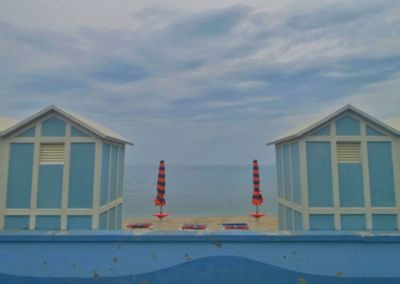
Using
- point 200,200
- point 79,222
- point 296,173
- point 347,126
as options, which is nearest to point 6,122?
point 79,222

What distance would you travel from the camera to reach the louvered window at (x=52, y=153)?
5773 millimetres

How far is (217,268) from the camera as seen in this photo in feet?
13.2

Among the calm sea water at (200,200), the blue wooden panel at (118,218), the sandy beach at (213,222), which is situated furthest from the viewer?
the calm sea water at (200,200)

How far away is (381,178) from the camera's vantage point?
5.90 meters

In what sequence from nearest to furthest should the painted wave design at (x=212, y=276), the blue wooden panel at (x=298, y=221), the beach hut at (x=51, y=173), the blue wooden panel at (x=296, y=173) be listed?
the painted wave design at (x=212, y=276), the beach hut at (x=51, y=173), the blue wooden panel at (x=298, y=221), the blue wooden panel at (x=296, y=173)

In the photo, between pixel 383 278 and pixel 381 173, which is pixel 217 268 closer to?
pixel 383 278

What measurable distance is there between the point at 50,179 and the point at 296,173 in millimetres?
5051

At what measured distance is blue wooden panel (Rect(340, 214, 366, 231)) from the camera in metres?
5.85

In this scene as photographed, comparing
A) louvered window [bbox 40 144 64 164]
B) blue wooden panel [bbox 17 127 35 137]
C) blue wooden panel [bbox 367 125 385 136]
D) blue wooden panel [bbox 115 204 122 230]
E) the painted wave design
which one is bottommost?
the painted wave design

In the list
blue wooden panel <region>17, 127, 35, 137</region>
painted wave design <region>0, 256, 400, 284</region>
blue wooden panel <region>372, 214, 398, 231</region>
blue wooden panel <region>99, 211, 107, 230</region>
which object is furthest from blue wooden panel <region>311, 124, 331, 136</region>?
blue wooden panel <region>17, 127, 35, 137</region>

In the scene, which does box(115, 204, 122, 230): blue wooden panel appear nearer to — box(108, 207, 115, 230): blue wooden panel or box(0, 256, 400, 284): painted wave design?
box(108, 207, 115, 230): blue wooden panel

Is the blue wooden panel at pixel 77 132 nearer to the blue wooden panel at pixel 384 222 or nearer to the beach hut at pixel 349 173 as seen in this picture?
the beach hut at pixel 349 173

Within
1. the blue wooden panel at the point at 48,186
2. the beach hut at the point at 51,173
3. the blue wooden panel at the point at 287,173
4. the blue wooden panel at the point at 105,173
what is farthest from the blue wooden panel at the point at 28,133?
the blue wooden panel at the point at 287,173

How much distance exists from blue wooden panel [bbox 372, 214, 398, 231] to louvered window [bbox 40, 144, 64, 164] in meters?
6.36
